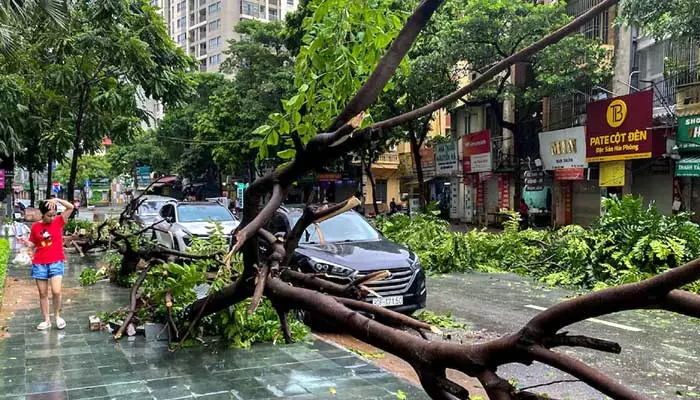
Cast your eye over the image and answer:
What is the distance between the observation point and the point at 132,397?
4781mm

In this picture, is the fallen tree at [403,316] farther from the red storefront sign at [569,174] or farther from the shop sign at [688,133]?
the red storefront sign at [569,174]

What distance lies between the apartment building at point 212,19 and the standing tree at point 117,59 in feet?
199

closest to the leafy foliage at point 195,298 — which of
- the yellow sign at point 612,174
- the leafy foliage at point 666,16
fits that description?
the leafy foliage at point 666,16

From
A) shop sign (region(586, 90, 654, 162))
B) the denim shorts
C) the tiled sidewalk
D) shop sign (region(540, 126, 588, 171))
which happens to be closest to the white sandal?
the tiled sidewalk

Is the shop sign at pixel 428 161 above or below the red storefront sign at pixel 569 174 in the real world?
above

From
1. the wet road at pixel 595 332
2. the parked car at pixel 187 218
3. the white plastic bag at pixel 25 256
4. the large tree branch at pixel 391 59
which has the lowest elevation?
the wet road at pixel 595 332

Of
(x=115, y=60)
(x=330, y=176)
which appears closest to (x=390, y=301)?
(x=115, y=60)

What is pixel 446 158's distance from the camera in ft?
101

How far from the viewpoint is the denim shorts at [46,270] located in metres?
7.37

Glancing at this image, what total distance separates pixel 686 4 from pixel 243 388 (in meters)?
11.9

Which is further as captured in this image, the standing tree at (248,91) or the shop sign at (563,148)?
the standing tree at (248,91)

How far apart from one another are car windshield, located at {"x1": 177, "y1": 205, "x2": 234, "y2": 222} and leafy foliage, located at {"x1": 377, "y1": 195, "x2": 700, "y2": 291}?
4.84 metres

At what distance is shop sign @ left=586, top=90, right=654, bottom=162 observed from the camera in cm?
1805

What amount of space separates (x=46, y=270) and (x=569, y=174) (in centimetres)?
1938
